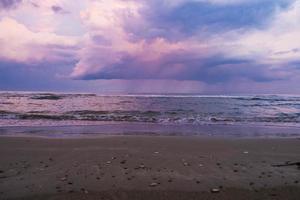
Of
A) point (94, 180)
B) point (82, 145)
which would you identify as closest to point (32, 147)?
point (82, 145)

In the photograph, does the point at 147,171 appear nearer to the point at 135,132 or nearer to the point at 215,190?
the point at 215,190

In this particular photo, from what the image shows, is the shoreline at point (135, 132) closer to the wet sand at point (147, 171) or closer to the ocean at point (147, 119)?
the ocean at point (147, 119)

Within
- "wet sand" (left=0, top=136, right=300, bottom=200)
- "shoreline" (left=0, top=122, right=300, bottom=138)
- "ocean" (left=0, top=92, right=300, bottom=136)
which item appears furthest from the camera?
"ocean" (left=0, top=92, right=300, bottom=136)

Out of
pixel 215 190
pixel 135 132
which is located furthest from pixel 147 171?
pixel 135 132

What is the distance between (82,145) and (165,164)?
11.9 feet

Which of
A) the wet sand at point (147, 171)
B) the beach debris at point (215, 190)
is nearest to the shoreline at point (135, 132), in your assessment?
the wet sand at point (147, 171)

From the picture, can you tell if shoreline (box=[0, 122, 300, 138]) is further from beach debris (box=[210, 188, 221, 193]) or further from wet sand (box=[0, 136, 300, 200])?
beach debris (box=[210, 188, 221, 193])

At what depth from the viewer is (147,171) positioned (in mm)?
6219

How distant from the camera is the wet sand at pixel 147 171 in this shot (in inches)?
193

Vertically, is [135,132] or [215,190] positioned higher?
[215,190]

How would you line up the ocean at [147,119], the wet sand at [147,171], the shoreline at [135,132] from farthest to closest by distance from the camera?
the ocean at [147,119]
the shoreline at [135,132]
the wet sand at [147,171]

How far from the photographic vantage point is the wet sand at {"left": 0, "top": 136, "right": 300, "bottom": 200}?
4910 millimetres

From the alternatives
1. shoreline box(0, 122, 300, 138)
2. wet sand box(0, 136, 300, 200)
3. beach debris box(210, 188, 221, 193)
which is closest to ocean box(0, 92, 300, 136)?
shoreline box(0, 122, 300, 138)

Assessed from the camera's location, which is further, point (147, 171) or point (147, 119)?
point (147, 119)
